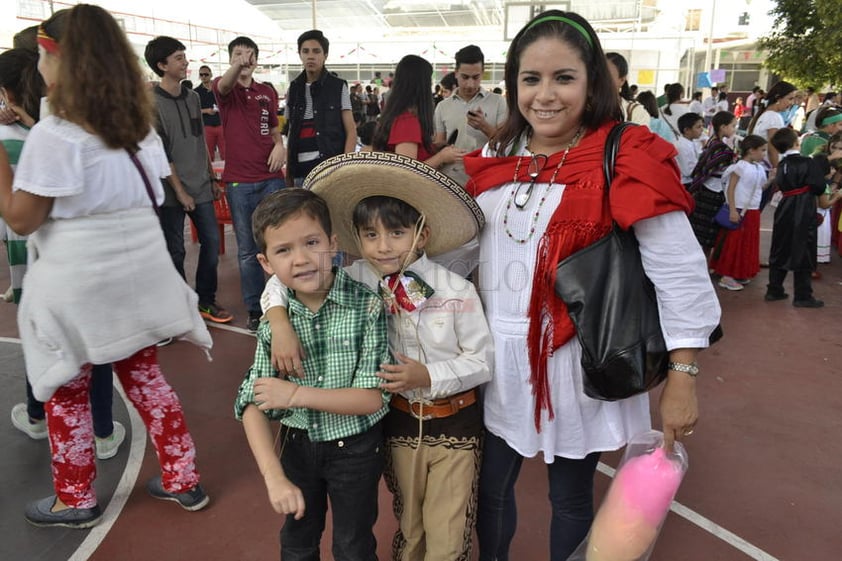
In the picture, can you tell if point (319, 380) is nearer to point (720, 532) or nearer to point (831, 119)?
point (720, 532)

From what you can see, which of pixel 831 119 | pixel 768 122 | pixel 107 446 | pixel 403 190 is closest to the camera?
pixel 403 190

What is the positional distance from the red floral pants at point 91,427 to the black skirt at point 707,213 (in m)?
5.24

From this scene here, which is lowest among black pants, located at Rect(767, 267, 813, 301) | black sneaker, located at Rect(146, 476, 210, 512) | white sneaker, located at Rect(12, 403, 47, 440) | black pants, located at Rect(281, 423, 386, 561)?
black sneaker, located at Rect(146, 476, 210, 512)

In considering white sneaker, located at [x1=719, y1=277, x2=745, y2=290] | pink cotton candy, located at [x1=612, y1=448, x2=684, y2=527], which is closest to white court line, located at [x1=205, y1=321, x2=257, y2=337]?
pink cotton candy, located at [x1=612, y1=448, x2=684, y2=527]

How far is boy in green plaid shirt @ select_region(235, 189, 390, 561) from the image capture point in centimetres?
152

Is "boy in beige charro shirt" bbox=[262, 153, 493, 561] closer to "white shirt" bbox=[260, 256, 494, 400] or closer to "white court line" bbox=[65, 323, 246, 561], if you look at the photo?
"white shirt" bbox=[260, 256, 494, 400]

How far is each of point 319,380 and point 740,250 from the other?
549cm

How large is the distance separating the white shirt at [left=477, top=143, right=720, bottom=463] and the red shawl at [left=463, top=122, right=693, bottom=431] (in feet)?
0.11

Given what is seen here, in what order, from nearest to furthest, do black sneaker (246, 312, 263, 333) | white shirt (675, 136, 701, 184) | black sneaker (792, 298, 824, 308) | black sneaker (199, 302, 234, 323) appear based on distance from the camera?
black sneaker (246, 312, 263, 333) → black sneaker (199, 302, 234, 323) → black sneaker (792, 298, 824, 308) → white shirt (675, 136, 701, 184)

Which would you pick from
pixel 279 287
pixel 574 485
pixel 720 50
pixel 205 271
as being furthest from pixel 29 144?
pixel 720 50

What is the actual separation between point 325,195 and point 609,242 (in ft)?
2.63

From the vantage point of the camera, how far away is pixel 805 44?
44.4 feet

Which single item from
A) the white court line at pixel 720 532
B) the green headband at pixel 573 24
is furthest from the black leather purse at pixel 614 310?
the white court line at pixel 720 532

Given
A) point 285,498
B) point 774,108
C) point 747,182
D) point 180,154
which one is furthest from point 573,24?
point 774,108
